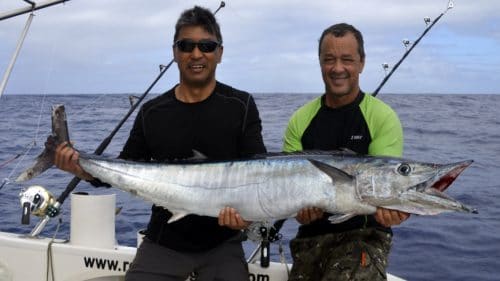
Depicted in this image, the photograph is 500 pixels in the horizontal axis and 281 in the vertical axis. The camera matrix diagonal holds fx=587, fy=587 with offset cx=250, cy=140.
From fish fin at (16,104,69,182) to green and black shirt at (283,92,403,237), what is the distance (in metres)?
1.36

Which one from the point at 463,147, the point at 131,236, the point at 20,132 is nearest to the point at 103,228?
the point at 131,236

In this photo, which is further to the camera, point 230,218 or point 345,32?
point 345,32

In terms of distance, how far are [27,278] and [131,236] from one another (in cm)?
359

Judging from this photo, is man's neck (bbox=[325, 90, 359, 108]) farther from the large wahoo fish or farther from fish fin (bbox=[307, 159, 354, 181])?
fish fin (bbox=[307, 159, 354, 181])

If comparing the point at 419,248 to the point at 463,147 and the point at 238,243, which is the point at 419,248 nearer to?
the point at 238,243

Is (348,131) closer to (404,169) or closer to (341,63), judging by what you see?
(341,63)

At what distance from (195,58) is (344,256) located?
57.0 inches

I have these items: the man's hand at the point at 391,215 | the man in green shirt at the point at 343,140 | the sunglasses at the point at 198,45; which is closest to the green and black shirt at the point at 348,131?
the man in green shirt at the point at 343,140

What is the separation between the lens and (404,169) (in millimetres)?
3014

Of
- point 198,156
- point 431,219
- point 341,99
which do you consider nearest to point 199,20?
point 198,156

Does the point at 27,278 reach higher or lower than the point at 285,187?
lower

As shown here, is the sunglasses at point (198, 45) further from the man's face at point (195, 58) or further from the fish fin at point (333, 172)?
the fish fin at point (333, 172)

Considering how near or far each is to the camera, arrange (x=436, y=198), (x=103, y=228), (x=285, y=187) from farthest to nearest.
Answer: (x=103, y=228)
(x=285, y=187)
(x=436, y=198)

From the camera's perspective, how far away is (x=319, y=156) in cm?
321
